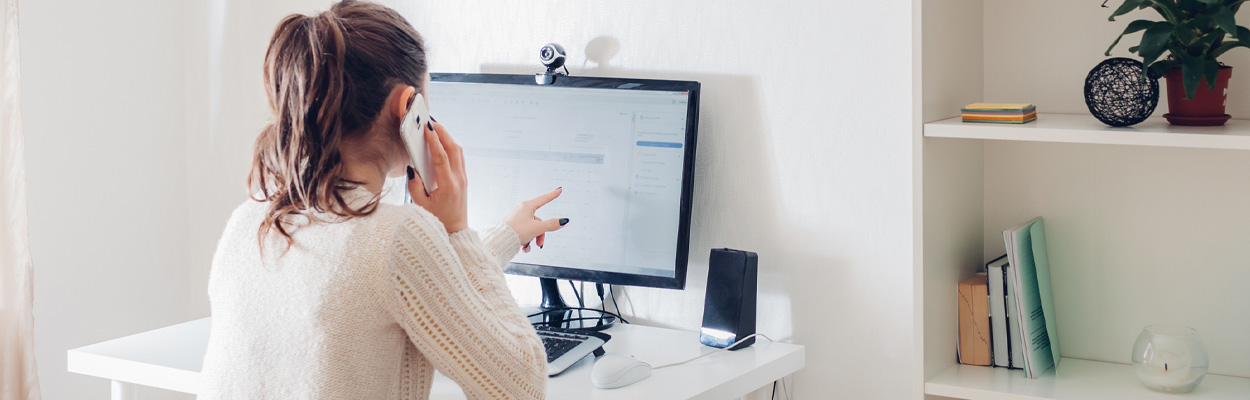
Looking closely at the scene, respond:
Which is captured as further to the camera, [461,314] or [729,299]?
[729,299]

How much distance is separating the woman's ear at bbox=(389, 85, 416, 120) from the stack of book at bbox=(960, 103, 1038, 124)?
0.76 metres

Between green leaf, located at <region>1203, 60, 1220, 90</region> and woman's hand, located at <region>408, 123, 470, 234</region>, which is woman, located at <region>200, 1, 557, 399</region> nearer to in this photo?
woman's hand, located at <region>408, 123, 470, 234</region>

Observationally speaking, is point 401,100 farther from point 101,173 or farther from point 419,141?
point 101,173

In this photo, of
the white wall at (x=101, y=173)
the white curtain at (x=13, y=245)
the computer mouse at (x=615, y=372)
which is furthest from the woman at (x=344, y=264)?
the white wall at (x=101, y=173)

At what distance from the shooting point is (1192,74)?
126cm

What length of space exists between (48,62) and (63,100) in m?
0.08

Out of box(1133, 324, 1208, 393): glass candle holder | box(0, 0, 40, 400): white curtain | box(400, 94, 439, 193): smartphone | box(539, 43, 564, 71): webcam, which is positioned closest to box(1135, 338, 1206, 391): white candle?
box(1133, 324, 1208, 393): glass candle holder

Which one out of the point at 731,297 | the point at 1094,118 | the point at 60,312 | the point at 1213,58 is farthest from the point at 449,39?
the point at 1213,58

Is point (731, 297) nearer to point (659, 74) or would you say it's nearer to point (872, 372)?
point (872, 372)

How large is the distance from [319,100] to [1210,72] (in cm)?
104

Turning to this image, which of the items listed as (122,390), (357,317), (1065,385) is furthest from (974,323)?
(122,390)

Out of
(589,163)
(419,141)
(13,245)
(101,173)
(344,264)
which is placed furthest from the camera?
(101,173)

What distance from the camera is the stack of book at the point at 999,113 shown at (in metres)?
1.37

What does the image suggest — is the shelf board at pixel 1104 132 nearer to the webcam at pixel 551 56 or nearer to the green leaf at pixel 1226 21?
the green leaf at pixel 1226 21
